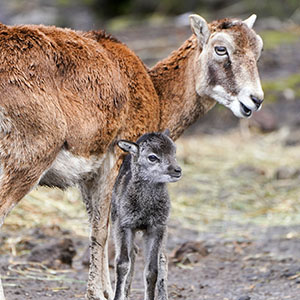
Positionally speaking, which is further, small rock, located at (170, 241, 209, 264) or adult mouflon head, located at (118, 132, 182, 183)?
small rock, located at (170, 241, 209, 264)

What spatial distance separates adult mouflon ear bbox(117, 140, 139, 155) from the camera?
6.86m

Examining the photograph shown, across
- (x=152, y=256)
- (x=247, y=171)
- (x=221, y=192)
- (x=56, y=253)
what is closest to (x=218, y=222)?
(x=221, y=192)

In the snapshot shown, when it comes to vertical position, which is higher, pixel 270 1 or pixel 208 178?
pixel 270 1

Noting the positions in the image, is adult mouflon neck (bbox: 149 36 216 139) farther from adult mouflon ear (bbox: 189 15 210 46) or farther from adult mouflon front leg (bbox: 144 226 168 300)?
adult mouflon front leg (bbox: 144 226 168 300)

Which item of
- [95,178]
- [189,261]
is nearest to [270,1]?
[189,261]

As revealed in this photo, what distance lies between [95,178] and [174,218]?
14.2 feet

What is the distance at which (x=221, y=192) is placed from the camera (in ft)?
42.4

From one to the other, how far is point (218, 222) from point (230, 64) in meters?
4.15

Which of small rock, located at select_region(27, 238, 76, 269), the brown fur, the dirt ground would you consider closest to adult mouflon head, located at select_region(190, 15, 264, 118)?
the brown fur

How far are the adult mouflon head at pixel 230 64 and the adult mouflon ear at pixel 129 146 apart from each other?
4.69ft

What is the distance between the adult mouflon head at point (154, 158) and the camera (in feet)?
21.9

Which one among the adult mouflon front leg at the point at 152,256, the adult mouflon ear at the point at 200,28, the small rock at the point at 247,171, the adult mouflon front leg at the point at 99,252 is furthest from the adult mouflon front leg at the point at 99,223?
the small rock at the point at 247,171

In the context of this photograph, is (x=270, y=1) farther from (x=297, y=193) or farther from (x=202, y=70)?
(x=202, y=70)

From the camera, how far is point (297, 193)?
1255 cm
